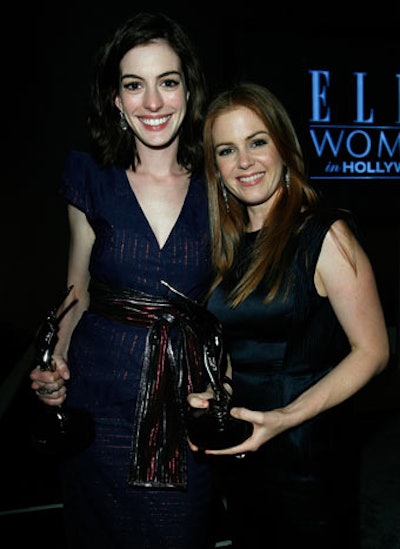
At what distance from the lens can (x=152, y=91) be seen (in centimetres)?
158

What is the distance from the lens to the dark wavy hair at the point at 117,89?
161cm

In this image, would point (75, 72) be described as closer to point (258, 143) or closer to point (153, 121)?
point (153, 121)

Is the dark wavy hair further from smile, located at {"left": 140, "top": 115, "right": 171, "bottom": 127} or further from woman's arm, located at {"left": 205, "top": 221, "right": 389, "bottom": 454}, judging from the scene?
woman's arm, located at {"left": 205, "top": 221, "right": 389, "bottom": 454}

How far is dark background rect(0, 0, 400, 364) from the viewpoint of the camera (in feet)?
10.9

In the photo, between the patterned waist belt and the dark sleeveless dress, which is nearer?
the dark sleeveless dress

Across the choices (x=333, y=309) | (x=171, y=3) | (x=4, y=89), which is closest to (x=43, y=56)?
(x=4, y=89)

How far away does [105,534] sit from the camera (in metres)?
1.66

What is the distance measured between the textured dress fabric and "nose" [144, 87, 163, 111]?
245mm

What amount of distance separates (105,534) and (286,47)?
9.18ft

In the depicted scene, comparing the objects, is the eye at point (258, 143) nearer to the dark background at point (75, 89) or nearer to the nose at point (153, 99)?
the nose at point (153, 99)

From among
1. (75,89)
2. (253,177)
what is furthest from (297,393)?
(75,89)

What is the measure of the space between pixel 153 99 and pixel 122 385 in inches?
30.6

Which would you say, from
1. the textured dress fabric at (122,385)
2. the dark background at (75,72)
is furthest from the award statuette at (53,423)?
the dark background at (75,72)

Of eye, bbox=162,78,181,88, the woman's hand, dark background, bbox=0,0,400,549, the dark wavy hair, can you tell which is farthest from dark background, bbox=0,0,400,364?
the woman's hand
